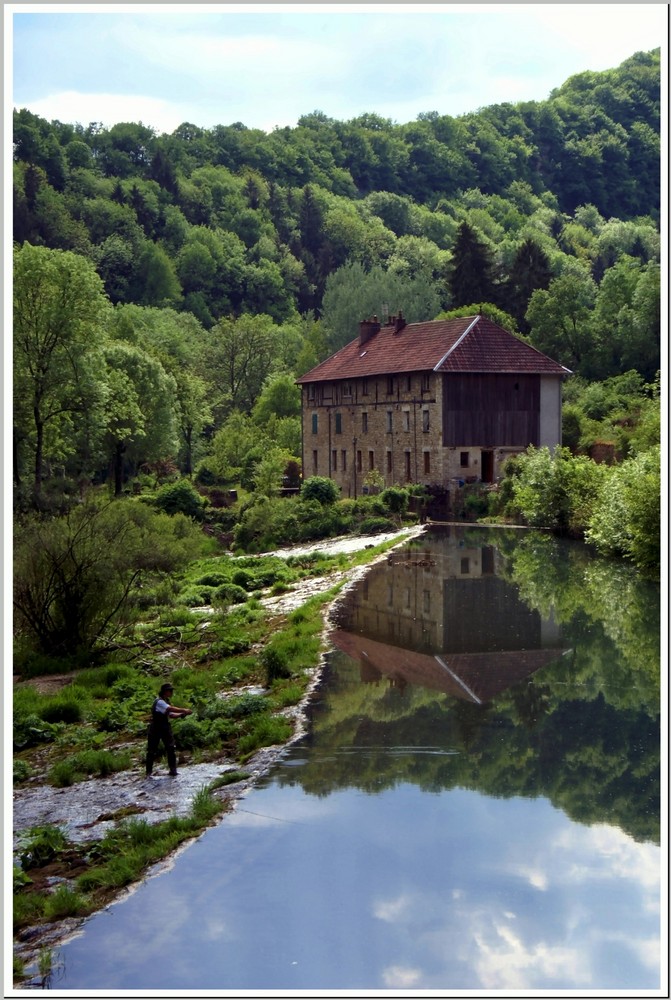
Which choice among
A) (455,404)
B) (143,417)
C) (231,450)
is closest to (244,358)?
(231,450)

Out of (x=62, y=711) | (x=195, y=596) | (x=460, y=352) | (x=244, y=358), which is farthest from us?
(x=244, y=358)

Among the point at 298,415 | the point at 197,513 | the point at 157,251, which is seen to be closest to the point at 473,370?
the point at 197,513

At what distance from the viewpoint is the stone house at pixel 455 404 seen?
52.8 meters

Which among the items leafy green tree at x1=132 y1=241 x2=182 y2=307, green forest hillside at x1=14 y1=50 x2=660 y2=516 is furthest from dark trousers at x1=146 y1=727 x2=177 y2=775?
leafy green tree at x1=132 y1=241 x2=182 y2=307

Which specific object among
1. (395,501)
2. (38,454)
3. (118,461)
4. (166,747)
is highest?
(118,461)

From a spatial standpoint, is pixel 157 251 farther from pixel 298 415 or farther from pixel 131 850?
pixel 131 850

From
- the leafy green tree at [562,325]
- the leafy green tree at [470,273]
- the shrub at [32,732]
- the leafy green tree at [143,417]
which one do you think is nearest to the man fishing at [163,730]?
the shrub at [32,732]

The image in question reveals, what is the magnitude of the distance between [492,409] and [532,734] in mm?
37510

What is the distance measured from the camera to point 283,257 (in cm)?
13150

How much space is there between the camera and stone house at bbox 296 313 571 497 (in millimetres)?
52812

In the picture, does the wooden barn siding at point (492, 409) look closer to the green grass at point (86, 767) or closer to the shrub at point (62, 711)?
the shrub at point (62, 711)

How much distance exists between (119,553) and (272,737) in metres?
7.71

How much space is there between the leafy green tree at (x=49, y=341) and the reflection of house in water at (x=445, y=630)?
14000 millimetres

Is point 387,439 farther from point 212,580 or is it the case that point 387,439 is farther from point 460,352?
point 212,580
